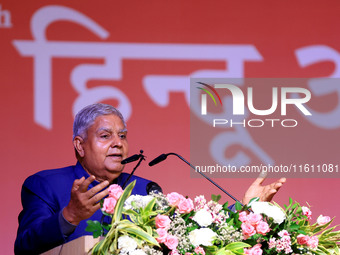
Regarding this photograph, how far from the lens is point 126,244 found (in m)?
2.00

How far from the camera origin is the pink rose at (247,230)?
85.7 inches

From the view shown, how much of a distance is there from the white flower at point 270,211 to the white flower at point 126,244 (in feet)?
1.60

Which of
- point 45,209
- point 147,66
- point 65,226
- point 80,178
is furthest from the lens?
point 147,66

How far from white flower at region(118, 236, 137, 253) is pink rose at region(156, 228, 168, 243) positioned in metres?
0.08

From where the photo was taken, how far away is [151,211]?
2.11 meters

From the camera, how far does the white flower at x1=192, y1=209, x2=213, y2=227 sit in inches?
84.3

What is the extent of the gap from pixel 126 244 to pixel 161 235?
0.12 metres

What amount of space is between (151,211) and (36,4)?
109 inches

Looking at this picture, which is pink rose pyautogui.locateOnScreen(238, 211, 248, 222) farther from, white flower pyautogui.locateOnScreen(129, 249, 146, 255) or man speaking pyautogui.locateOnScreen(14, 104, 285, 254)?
man speaking pyautogui.locateOnScreen(14, 104, 285, 254)

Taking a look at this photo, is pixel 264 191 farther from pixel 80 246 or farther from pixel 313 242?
pixel 80 246

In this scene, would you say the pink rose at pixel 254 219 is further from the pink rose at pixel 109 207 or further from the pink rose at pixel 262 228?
the pink rose at pixel 109 207

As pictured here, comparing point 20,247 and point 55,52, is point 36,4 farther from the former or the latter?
point 20,247

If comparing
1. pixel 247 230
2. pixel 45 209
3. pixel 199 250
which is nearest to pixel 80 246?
pixel 199 250

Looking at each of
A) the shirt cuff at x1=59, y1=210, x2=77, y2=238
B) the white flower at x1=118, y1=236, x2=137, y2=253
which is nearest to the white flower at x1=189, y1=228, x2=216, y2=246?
the white flower at x1=118, y1=236, x2=137, y2=253
